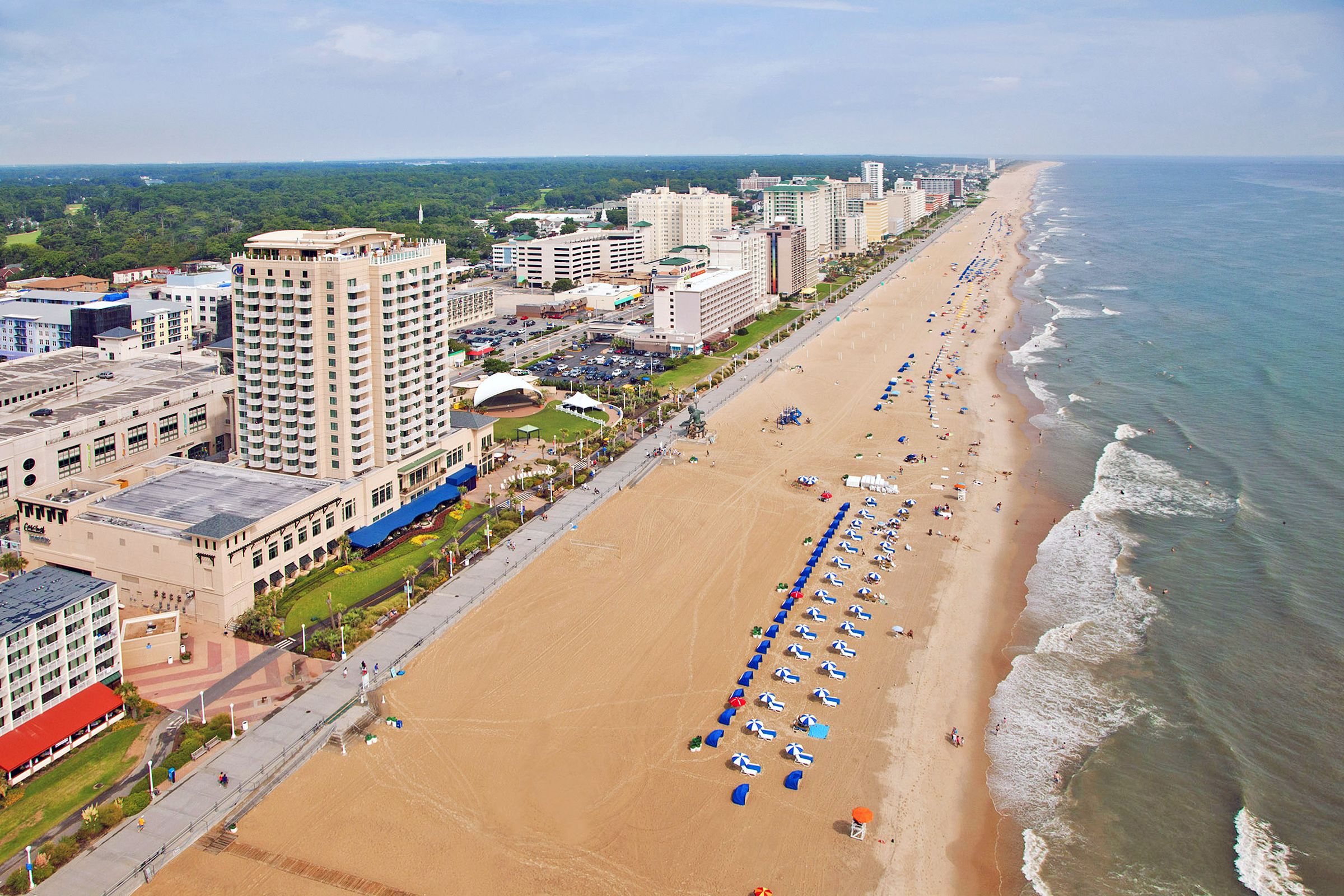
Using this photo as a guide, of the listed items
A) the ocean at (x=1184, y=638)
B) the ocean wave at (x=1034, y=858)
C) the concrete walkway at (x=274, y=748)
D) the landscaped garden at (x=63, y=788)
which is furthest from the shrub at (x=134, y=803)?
the ocean at (x=1184, y=638)

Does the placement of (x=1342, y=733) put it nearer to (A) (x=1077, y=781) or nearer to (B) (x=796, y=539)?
(A) (x=1077, y=781)

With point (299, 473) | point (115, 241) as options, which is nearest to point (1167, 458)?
point (299, 473)

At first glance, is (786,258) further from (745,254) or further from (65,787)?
(65,787)

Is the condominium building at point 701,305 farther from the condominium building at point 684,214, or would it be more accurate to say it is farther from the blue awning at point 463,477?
the condominium building at point 684,214

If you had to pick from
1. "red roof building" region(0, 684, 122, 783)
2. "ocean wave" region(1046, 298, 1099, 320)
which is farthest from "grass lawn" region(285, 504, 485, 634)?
"ocean wave" region(1046, 298, 1099, 320)

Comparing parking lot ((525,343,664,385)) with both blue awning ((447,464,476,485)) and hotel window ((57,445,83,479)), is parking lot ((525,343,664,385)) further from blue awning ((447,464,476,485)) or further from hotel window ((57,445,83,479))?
hotel window ((57,445,83,479))

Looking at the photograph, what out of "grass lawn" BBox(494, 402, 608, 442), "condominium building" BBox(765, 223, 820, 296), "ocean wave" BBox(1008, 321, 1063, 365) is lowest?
"grass lawn" BBox(494, 402, 608, 442)
